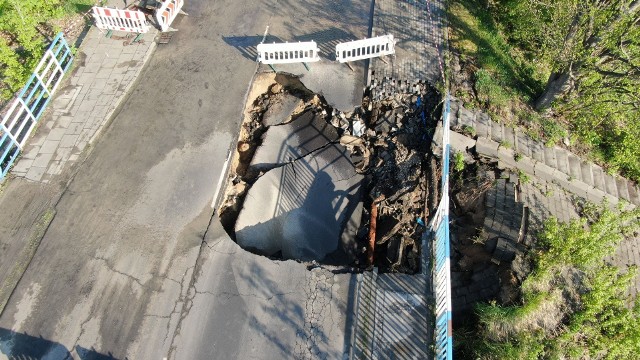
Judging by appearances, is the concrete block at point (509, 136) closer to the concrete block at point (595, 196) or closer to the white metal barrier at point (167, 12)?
the concrete block at point (595, 196)

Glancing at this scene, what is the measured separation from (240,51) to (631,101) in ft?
30.5

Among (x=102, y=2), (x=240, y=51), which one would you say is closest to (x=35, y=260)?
(x=240, y=51)

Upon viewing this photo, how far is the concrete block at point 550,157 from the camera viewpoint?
10102 millimetres

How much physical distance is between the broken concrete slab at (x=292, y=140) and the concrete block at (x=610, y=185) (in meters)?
6.61

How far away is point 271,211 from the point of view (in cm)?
912

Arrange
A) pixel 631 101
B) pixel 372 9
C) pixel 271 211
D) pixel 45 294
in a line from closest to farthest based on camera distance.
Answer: pixel 45 294
pixel 271 211
pixel 631 101
pixel 372 9

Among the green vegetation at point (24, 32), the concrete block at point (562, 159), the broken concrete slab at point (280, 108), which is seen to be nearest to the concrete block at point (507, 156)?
the concrete block at point (562, 159)

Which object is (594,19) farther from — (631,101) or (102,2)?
(102,2)

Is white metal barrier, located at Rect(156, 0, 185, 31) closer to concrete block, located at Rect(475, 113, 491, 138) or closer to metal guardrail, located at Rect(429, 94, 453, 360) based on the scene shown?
metal guardrail, located at Rect(429, 94, 453, 360)

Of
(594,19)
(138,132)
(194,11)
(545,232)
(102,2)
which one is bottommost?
(545,232)

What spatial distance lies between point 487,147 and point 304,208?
437 centimetres

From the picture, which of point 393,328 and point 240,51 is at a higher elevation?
point 240,51

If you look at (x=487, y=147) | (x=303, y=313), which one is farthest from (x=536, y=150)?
(x=303, y=313)

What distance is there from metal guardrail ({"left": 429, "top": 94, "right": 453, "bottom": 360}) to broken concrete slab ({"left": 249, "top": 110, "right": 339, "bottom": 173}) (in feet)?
8.92
